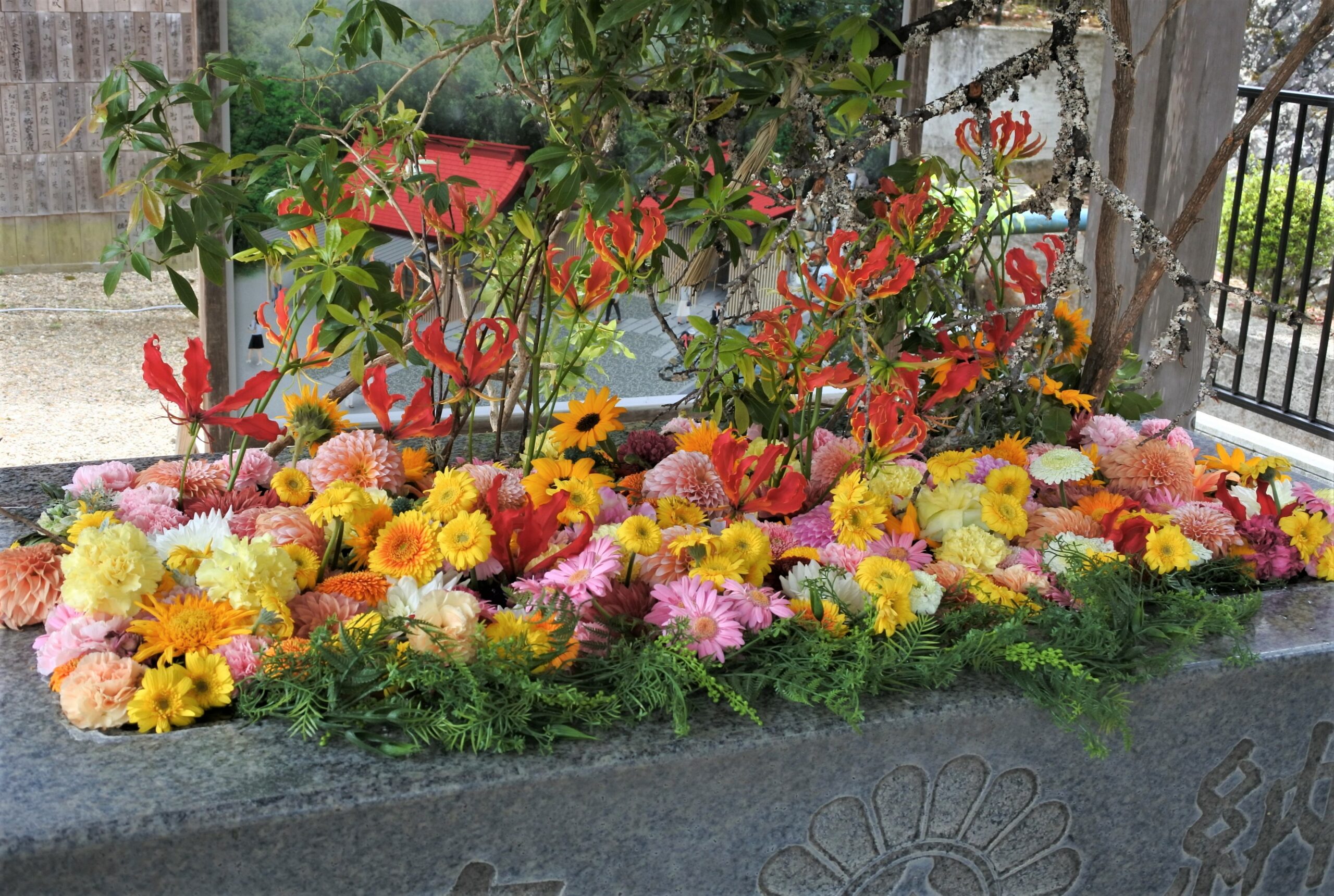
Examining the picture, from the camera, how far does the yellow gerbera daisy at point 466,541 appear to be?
3.55 feet

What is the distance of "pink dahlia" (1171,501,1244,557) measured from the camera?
1.33 m

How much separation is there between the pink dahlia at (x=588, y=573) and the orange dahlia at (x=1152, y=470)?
0.69m

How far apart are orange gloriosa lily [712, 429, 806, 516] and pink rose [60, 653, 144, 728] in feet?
1.84

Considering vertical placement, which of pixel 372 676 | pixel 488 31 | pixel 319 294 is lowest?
pixel 372 676

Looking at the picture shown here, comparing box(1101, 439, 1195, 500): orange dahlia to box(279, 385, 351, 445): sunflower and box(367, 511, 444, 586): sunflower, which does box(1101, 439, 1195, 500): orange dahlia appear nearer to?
box(367, 511, 444, 586): sunflower

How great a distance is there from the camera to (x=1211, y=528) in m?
1.33

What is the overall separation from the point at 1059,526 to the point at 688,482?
0.41 meters

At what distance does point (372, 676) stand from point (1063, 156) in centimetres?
98

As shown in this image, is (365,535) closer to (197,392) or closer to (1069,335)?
(197,392)

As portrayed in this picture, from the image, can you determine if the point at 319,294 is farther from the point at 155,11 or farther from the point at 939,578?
the point at 155,11

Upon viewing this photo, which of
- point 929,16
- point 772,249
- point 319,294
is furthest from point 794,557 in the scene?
point 929,16

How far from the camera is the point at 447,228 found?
4.59ft

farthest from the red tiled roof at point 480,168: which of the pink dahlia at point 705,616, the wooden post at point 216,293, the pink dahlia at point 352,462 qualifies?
the pink dahlia at point 705,616

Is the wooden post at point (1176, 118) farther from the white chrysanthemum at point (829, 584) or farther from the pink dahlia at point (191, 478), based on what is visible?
the pink dahlia at point (191, 478)
